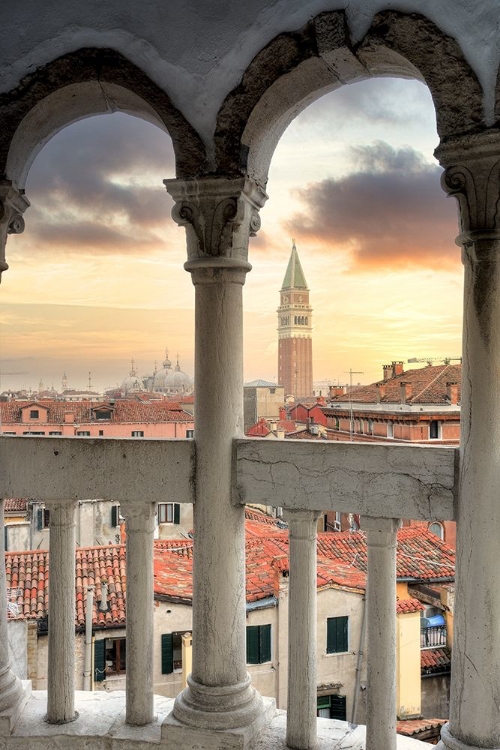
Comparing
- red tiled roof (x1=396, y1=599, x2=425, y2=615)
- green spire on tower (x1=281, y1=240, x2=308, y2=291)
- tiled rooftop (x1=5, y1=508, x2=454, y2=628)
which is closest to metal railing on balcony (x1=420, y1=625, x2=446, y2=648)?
tiled rooftop (x1=5, y1=508, x2=454, y2=628)

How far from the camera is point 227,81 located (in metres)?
4.48

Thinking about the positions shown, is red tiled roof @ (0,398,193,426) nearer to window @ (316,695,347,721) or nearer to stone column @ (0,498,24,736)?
window @ (316,695,347,721)

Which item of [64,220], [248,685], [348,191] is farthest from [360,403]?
→ [248,685]

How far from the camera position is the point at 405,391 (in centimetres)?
2394

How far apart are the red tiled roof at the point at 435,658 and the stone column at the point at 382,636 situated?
14.3 meters

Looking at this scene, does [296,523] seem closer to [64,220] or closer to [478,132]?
[478,132]

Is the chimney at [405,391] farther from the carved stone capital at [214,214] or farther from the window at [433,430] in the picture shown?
the carved stone capital at [214,214]

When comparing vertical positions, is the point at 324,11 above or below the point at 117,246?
below

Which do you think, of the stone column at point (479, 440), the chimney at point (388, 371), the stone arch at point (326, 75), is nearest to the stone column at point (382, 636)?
the stone column at point (479, 440)

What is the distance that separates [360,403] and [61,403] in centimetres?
1111

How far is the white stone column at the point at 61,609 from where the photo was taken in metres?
4.79

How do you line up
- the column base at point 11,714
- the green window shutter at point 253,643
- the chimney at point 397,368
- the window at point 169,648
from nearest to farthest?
the column base at point 11,714 < the green window shutter at point 253,643 < the window at point 169,648 < the chimney at point 397,368

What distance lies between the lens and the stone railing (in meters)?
4.18

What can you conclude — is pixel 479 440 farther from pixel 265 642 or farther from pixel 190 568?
pixel 265 642
